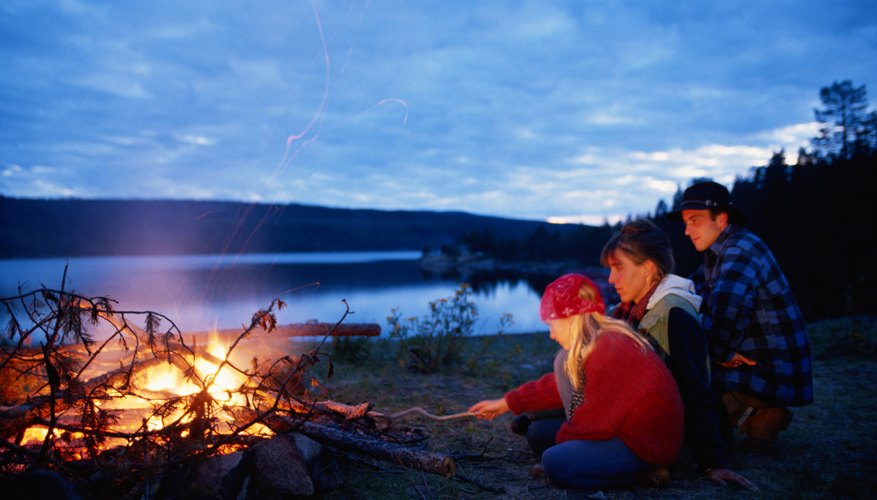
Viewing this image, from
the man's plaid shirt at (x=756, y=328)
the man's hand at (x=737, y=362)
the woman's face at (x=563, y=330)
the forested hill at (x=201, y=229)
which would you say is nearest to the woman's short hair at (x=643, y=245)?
the man's plaid shirt at (x=756, y=328)

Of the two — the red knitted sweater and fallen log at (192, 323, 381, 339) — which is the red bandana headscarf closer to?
the red knitted sweater

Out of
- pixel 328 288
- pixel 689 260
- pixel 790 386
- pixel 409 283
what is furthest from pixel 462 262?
pixel 790 386

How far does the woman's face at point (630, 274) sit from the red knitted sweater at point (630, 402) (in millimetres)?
700

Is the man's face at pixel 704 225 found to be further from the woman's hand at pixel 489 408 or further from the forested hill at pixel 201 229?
the forested hill at pixel 201 229

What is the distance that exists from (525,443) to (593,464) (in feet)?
4.25

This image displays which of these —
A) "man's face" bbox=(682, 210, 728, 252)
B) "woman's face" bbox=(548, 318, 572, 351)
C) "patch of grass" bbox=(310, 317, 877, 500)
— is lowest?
"patch of grass" bbox=(310, 317, 877, 500)

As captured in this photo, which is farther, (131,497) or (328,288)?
(328,288)

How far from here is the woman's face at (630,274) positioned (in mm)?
3615

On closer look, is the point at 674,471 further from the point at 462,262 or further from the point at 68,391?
the point at 462,262

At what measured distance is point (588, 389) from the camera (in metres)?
3.10

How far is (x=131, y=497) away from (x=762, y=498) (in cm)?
344

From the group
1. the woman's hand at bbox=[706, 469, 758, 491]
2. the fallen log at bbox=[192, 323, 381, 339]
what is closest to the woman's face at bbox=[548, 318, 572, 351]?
the woman's hand at bbox=[706, 469, 758, 491]

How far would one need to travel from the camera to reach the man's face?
399 centimetres

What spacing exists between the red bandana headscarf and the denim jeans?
772 millimetres
